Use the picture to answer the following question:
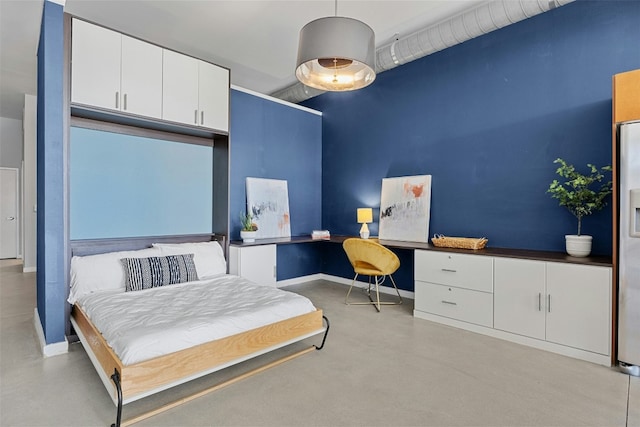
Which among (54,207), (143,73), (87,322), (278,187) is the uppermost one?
(143,73)

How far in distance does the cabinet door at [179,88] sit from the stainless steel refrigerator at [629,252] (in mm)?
3932

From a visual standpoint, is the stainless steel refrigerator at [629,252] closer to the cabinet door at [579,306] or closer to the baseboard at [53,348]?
the cabinet door at [579,306]

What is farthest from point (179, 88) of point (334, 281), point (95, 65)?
point (334, 281)

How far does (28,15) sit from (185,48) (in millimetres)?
1614

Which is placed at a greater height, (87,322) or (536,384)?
(87,322)

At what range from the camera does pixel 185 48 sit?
15.1ft

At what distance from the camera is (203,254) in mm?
3758

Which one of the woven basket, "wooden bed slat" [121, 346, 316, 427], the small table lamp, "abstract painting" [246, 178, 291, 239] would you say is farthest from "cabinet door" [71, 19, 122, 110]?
the woven basket

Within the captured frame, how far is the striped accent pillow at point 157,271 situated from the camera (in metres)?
3.12

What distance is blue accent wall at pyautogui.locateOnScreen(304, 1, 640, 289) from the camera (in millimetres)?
3199

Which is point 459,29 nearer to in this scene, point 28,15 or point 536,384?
point 536,384

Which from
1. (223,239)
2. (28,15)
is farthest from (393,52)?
(28,15)

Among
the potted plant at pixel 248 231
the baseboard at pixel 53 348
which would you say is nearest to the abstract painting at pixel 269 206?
the potted plant at pixel 248 231

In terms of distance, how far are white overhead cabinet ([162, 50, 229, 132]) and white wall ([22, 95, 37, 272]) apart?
14.0 ft
